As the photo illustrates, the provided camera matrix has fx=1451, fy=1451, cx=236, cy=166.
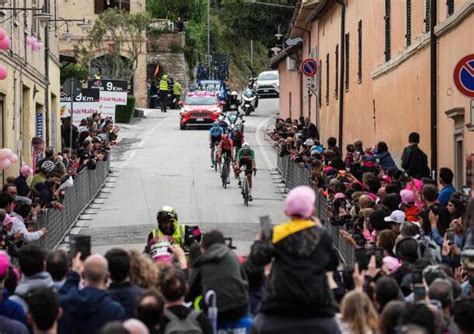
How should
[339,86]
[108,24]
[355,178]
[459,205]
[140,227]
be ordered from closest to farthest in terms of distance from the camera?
[459,205]
[355,178]
[140,227]
[339,86]
[108,24]

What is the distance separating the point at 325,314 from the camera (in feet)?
32.8

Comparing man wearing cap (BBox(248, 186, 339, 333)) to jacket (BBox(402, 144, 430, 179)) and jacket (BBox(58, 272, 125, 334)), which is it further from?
jacket (BBox(402, 144, 430, 179))

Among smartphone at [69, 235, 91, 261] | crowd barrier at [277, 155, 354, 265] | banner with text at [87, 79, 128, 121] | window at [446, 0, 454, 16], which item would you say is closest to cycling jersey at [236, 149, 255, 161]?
crowd barrier at [277, 155, 354, 265]

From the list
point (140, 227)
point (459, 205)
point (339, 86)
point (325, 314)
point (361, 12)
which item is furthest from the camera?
point (339, 86)

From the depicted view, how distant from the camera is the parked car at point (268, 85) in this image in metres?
82.9

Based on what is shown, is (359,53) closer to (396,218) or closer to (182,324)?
(396,218)

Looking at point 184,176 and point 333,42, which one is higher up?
point 333,42

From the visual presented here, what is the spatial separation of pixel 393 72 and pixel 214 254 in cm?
1983

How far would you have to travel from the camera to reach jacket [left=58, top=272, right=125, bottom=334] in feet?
34.4

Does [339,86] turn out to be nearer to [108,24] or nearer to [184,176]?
[184,176]

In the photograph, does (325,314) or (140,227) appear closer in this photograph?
(325,314)

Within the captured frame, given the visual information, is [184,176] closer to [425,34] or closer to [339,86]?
[339,86]

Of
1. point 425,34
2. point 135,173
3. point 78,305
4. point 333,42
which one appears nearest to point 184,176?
point 135,173

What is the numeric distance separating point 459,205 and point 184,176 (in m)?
22.1
